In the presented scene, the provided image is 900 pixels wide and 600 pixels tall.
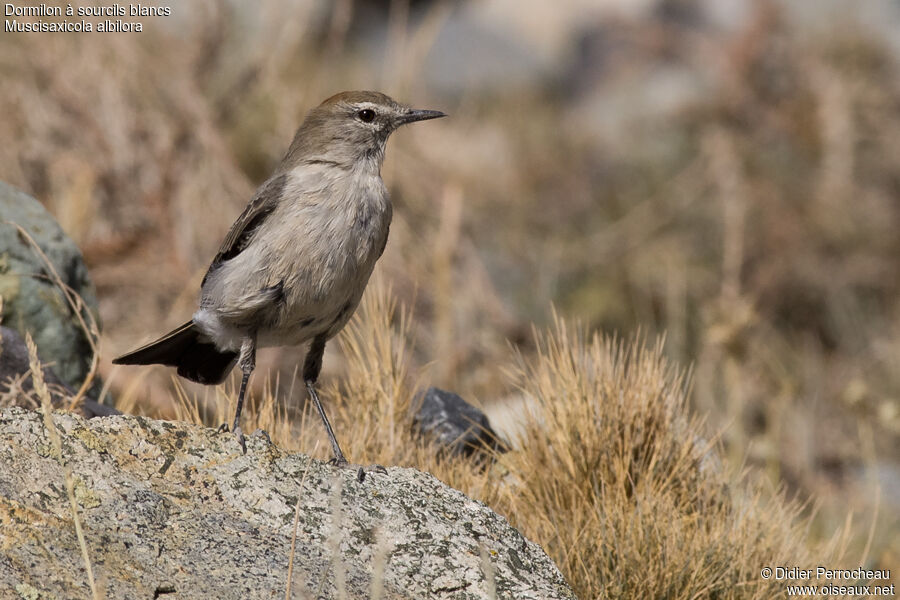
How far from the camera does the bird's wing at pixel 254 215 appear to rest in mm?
4449

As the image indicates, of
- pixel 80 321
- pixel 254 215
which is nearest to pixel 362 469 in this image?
pixel 254 215

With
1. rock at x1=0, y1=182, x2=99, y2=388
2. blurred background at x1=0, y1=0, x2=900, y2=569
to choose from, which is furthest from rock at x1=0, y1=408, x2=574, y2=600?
rock at x1=0, y1=182, x2=99, y2=388

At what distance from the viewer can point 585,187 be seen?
46.1 ft

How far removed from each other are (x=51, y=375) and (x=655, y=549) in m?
2.66

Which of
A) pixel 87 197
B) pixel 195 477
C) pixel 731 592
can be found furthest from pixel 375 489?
pixel 87 197

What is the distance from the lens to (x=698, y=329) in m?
10.9

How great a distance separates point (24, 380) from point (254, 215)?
1179 mm

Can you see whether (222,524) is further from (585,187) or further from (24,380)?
(585,187)

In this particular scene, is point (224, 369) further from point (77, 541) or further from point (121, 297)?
point (121, 297)

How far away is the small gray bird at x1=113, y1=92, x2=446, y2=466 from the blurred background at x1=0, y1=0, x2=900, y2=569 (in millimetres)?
495

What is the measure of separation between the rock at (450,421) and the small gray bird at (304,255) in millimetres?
598

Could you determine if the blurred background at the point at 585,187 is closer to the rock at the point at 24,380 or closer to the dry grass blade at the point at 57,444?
the rock at the point at 24,380

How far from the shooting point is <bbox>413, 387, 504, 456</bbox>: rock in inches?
191

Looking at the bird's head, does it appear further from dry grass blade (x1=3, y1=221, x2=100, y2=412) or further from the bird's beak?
dry grass blade (x1=3, y1=221, x2=100, y2=412)
